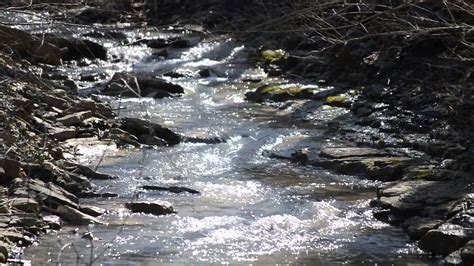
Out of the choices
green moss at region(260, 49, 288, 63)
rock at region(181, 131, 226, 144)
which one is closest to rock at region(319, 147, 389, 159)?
rock at region(181, 131, 226, 144)

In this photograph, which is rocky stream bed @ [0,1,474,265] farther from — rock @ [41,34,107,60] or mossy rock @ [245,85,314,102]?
rock @ [41,34,107,60]

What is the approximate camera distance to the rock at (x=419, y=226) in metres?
8.47

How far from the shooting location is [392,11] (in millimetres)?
7758

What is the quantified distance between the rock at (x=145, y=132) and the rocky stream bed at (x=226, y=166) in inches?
0.6

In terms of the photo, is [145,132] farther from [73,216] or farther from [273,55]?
[273,55]

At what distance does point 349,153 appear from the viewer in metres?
11.7

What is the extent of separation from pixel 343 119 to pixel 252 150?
2291mm

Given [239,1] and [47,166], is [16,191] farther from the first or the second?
[239,1]

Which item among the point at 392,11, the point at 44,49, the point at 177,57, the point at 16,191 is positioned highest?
the point at 392,11

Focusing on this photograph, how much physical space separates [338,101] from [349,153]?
340 cm

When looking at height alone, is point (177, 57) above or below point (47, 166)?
below

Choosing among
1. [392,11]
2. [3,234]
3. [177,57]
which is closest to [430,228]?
[392,11]

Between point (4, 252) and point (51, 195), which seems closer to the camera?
point (4, 252)

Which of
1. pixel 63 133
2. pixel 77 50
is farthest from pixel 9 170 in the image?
pixel 77 50
